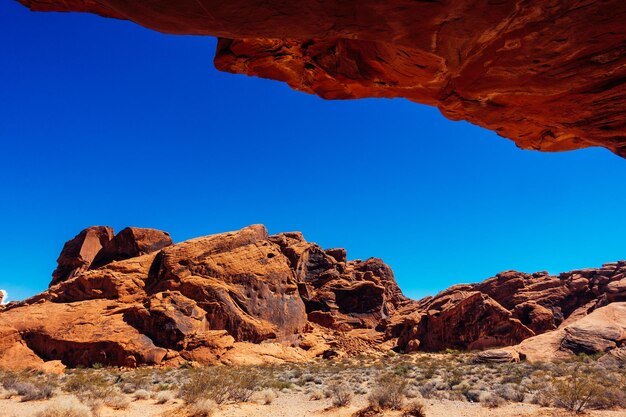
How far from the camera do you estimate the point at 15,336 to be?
26250 mm

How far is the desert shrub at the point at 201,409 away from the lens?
11422mm

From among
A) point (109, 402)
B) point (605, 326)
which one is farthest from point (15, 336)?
point (605, 326)

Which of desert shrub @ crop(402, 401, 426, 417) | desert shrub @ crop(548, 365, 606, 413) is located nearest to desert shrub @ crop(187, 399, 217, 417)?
desert shrub @ crop(402, 401, 426, 417)

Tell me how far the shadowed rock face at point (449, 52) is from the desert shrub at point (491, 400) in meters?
9.10

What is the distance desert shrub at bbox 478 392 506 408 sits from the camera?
42.6 feet

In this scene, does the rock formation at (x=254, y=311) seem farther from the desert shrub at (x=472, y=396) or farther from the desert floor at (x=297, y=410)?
the desert floor at (x=297, y=410)

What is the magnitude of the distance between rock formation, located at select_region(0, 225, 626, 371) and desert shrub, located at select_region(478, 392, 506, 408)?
548 inches

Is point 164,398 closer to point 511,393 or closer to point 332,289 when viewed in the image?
point 511,393

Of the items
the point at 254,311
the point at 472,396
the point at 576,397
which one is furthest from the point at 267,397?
the point at 254,311

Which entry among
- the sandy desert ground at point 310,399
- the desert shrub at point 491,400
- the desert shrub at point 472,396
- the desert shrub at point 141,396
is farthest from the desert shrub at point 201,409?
the desert shrub at point 472,396

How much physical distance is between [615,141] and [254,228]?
115ft

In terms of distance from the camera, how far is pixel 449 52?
5965 millimetres

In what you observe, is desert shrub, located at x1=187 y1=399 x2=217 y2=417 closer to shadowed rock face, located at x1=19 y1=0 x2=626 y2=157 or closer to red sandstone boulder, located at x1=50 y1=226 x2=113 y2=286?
shadowed rock face, located at x1=19 y1=0 x2=626 y2=157

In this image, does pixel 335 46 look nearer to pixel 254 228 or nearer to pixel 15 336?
pixel 15 336
